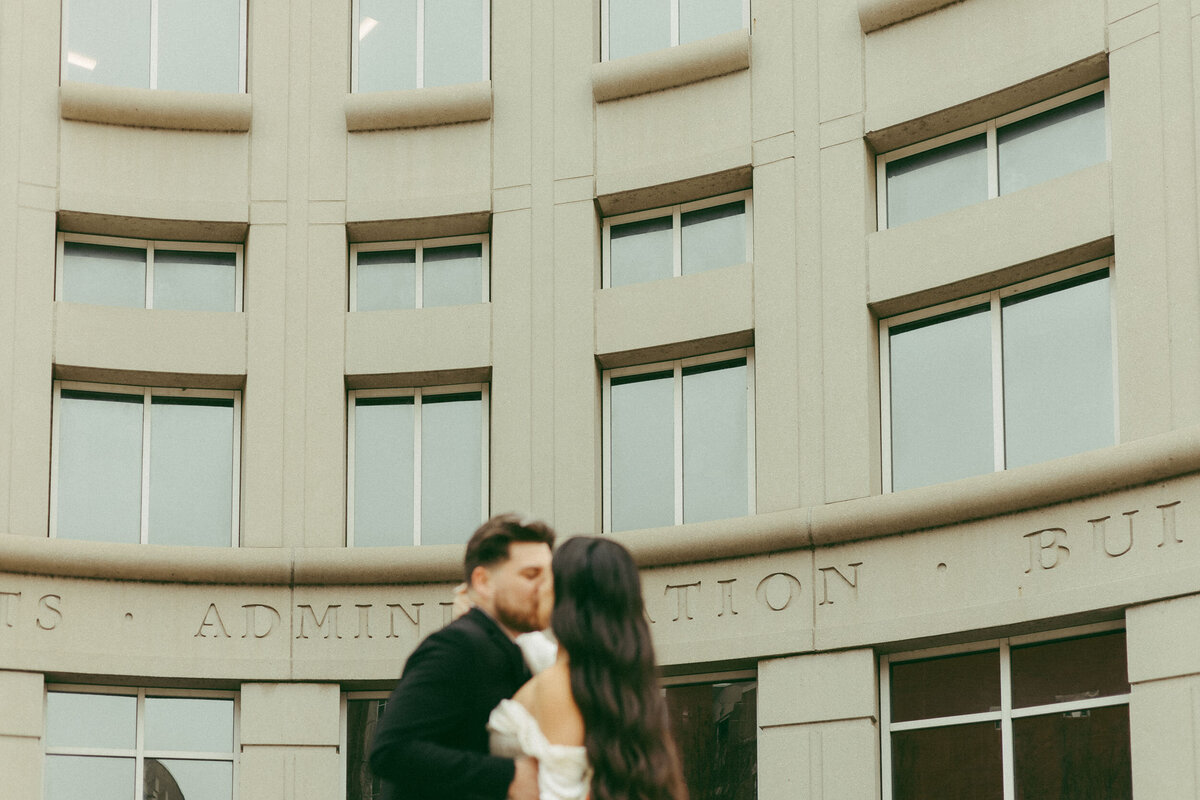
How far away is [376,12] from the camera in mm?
22047

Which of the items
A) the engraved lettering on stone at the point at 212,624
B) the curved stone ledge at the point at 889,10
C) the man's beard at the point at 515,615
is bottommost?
the man's beard at the point at 515,615

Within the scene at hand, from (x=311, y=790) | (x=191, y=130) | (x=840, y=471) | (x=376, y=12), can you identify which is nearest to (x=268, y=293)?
(x=191, y=130)

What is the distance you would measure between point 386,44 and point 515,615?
16.7 metres

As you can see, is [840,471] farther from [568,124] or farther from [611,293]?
[568,124]

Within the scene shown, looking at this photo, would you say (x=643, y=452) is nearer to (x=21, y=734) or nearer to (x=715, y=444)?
(x=715, y=444)

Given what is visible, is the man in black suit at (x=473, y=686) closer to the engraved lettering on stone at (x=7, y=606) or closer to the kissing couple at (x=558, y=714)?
the kissing couple at (x=558, y=714)

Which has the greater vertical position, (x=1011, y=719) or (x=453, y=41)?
(x=453, y=41)

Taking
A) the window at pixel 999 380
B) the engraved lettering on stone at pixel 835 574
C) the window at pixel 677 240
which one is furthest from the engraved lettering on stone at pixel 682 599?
the window at pixel 677 240

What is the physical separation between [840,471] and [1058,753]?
3453 mm

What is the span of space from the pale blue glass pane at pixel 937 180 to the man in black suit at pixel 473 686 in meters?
13.3

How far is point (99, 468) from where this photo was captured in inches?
Answer: 821

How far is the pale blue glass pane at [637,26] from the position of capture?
68.8ft

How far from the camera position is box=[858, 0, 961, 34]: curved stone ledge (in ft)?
61.5

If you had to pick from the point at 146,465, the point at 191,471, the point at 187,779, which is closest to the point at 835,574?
the point at 187,779
